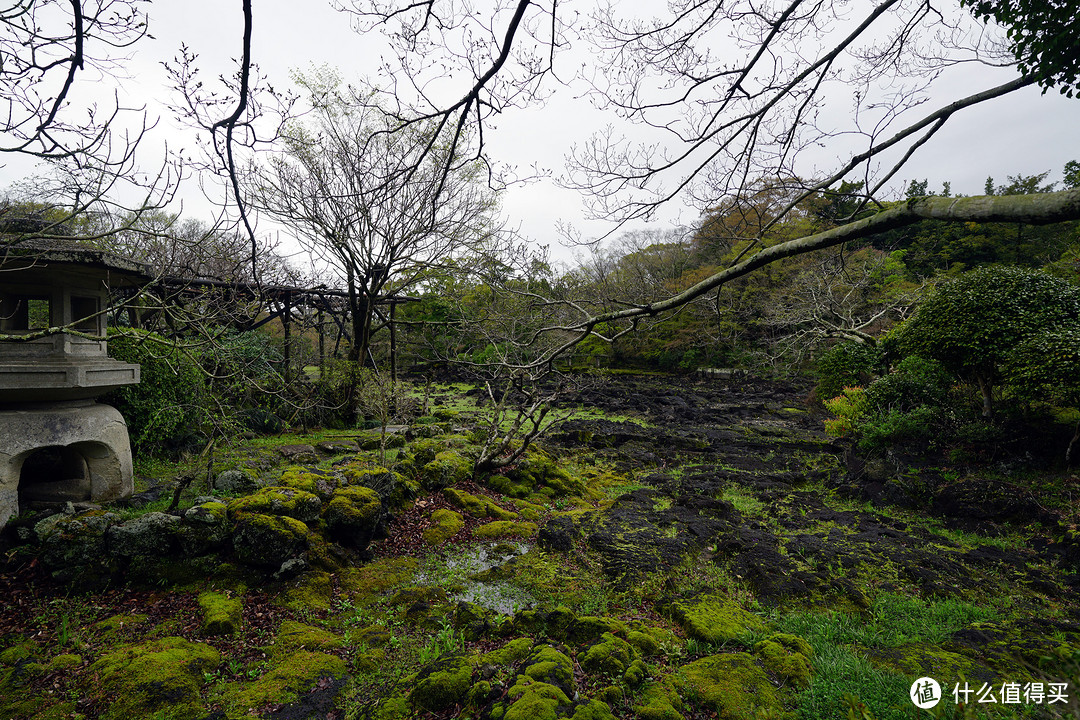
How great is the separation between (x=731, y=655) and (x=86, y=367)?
7416 mm

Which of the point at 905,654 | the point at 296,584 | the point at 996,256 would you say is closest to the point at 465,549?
the point at 296,584

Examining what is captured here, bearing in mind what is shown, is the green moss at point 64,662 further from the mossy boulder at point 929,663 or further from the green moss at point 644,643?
the mossy boulder at point 929,663

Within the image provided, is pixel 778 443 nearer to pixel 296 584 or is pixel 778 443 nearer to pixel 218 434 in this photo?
pixel 296 584

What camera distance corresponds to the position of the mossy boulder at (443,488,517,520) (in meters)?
7.05

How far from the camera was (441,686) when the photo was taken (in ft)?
10.2

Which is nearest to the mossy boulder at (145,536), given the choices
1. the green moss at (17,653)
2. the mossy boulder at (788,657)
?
the green moss at (17,653)

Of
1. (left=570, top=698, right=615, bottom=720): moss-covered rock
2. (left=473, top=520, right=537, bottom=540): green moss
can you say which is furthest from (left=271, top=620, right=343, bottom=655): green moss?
(left=473, top=520, right=537, bottom=540): green moss

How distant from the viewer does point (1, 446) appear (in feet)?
16.9

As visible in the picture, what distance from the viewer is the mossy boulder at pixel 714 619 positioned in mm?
3916

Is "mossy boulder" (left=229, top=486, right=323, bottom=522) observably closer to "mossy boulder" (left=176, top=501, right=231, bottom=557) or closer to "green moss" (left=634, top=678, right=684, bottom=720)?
"mossy boulder" (left=176, top=501, right=231, bottom=557)

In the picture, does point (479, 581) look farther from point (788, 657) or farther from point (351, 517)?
point (788, 657)

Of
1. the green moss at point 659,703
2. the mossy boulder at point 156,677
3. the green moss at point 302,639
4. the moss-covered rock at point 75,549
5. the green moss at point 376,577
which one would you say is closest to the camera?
the green moss at point 659,703

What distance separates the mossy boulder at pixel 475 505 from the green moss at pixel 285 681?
343cm

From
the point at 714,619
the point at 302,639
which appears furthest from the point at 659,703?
the point at 302,639
